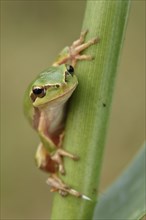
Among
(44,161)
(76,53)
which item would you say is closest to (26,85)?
(44,161)

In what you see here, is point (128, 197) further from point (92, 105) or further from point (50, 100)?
point (50, 100)

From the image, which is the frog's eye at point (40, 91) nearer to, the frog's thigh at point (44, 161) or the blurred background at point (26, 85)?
the frog's thigh at point (44, 161)

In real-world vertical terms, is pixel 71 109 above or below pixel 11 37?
above

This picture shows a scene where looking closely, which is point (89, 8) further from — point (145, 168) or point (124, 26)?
point (145, 168)

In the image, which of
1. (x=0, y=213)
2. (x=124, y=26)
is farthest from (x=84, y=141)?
(x=0, y=213)

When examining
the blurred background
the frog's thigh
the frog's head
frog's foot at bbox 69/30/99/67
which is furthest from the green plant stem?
the blurred background

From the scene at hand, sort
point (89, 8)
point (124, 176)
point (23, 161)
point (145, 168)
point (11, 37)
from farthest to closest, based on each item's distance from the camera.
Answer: point (11, 37) < point (23, 161) < point (124, 176) < point (145, 168) < point (89, 8)

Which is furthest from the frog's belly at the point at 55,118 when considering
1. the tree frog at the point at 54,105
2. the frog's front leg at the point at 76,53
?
the frog's front leg at the point at 76,53
